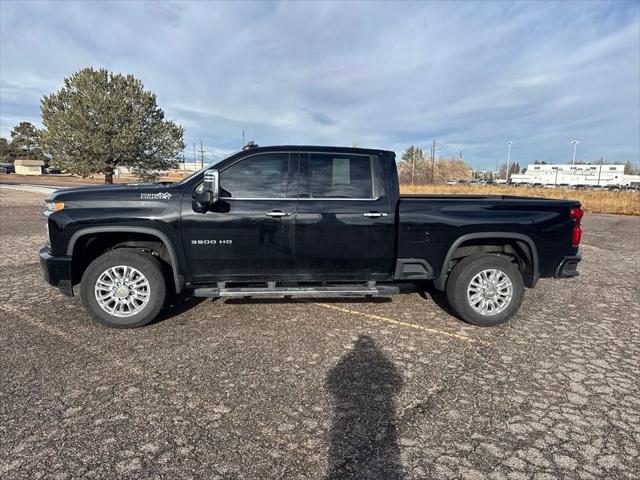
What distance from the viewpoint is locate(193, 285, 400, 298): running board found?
14.3 feet

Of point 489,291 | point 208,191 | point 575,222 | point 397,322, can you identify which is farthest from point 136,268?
point 575,222

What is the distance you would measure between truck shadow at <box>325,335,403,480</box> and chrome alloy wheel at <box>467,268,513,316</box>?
1431mm

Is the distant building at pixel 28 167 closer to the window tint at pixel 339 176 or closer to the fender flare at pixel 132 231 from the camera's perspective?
the fender flare at pixel 132 231

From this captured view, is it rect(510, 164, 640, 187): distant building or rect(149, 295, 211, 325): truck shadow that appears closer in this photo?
rect(149, 295, 211, 325): truck shadow

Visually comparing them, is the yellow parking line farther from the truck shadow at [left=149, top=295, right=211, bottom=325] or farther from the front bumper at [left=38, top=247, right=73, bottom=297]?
the front bumper at [left=38, top=247, right=73, bottom=297]

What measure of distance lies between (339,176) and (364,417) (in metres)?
2.64

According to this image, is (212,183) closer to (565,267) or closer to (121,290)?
(121,290)

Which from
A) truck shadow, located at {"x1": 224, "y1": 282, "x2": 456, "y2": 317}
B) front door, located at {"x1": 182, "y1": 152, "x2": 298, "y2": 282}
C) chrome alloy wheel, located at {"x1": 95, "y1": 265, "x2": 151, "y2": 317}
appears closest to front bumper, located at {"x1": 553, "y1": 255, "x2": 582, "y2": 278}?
truck shadow, located at {"x1": 224, "y1": 282, "x2": 456, "y2": 317}

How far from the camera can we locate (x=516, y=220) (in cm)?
461

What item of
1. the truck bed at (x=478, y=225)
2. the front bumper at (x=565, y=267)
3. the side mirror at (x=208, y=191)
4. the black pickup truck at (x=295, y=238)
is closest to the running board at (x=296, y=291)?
the black pickup truck at (x=295, y=238)

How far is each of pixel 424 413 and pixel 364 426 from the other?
48 cm

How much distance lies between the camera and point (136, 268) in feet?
14.2

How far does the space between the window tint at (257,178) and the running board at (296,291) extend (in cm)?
102

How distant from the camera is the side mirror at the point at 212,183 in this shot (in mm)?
3961
